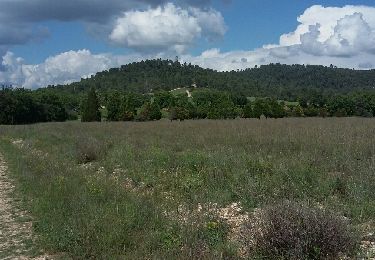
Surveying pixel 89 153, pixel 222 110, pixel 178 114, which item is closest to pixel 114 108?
pixel 178 114

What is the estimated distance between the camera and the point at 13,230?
387 inches

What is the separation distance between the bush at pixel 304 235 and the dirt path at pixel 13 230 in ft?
15.2

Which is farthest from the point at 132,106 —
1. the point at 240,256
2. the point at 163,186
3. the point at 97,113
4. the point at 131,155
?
the point at 240,256

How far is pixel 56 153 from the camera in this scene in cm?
2381

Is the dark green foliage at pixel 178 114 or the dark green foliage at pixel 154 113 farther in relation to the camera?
the dark green foliage at pixel 154 113

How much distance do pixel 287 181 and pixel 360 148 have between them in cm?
401

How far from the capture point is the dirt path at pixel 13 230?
832cm

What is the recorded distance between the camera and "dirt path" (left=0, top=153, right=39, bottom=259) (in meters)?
8.32

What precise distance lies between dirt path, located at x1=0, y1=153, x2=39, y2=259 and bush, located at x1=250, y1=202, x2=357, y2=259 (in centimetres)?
463

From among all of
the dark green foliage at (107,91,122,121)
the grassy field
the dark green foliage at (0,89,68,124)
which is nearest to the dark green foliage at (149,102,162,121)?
the dark green foliage at (107,91,122,121)

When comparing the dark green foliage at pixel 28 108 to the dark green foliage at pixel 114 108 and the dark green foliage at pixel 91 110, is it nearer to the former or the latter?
the dark green foliage at pixel 91 110

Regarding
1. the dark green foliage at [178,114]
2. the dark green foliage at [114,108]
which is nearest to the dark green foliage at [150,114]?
the dark green foliage at [178,114]

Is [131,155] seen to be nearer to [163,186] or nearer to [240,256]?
[163,186]

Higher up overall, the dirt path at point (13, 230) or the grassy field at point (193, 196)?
the grassy field at point (193, 196)
